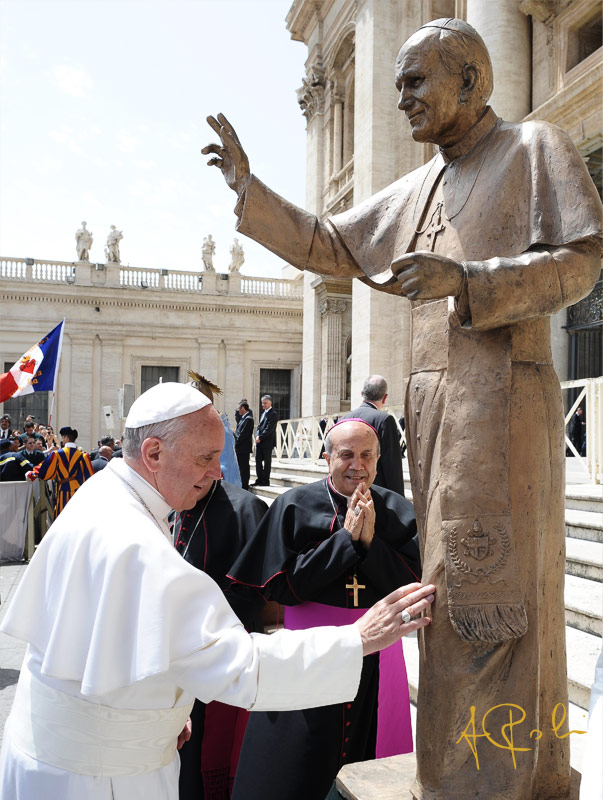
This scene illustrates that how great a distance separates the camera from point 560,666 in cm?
204

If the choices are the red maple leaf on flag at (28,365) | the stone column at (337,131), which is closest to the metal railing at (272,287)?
the stone column at (337,131)

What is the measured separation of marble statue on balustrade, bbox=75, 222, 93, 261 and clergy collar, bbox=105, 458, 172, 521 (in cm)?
2906

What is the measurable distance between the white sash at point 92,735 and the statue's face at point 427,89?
185cm

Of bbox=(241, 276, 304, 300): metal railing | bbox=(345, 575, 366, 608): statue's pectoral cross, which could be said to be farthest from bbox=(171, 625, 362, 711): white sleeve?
bbox=(241, 276, 304, 300): metal railing

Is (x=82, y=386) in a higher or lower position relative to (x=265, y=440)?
higher

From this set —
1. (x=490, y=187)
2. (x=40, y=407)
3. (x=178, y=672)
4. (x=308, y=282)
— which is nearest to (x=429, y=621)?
(x=178, y=672)

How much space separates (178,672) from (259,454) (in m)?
11.9

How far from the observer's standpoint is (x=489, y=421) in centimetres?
187

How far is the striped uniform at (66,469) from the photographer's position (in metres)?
9.79

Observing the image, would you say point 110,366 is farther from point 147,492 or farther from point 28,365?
point 147,492

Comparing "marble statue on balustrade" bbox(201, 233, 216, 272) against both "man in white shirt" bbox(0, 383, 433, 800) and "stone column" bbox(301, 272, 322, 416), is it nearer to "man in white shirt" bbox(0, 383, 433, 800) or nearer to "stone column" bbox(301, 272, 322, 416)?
"stone column" bbox(301, 272, 322, 416)

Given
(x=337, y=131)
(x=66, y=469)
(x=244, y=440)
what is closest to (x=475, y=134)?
(x=66, y=469)

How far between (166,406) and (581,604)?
3.47 m

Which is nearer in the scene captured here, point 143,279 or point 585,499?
point 585,499
